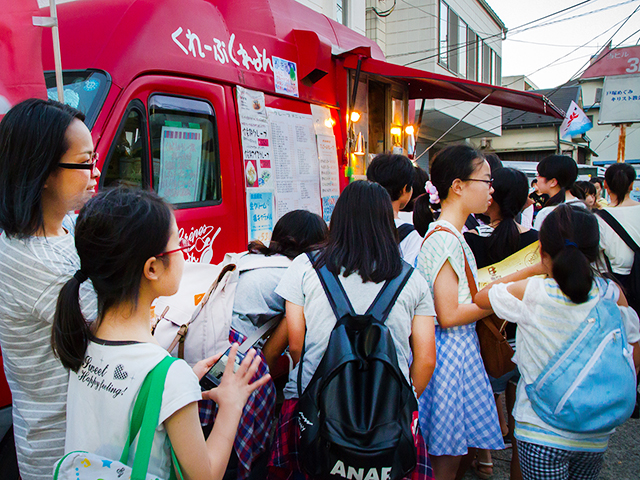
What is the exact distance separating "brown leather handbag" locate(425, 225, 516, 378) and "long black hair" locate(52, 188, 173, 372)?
59.1 inches

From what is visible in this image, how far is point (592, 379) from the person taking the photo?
5.93ft

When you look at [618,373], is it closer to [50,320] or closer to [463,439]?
[463,439]

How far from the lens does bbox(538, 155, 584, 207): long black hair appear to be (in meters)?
4.24

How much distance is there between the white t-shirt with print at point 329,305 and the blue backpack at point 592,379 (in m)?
0.55

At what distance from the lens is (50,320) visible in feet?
4.88

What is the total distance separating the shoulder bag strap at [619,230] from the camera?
340 cm

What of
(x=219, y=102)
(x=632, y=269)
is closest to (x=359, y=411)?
(x=632, y=269)

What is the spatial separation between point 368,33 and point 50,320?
13906 mm

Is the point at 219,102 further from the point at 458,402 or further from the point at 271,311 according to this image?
the point at 458,402

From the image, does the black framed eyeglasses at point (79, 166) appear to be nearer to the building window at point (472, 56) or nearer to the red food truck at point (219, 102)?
the red food truck at point (219, 102)

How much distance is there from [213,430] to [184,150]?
2.65 meters

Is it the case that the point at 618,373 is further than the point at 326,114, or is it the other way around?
the point at 326,114

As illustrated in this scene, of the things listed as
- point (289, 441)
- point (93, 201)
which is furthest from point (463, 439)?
point (93, 201)

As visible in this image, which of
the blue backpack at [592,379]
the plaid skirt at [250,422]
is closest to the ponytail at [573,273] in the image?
the blue backpack at [592,379]
